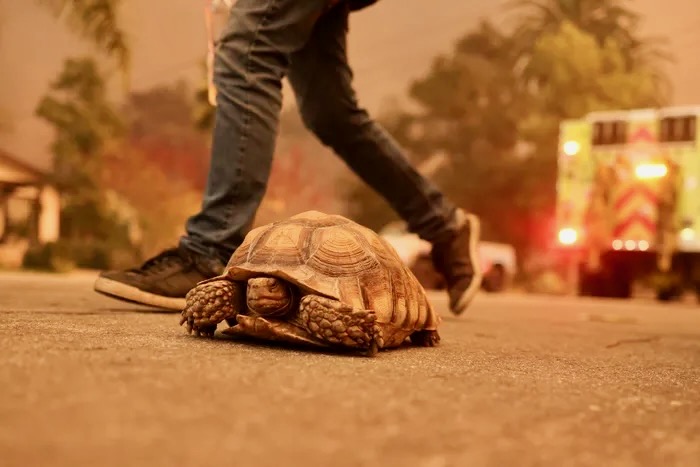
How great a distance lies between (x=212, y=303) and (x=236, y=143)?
1.96 feet

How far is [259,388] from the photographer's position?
2.81 ft

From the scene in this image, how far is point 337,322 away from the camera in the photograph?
126 cm

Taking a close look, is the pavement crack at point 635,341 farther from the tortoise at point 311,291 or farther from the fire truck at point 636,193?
the fire truck at point 636,193

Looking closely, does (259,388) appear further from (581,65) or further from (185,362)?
(581,65)

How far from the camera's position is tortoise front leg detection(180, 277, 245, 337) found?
1.37 metres

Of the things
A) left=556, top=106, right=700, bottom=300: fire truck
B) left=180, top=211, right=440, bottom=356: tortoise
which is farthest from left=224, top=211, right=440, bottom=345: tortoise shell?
left=556, top=106, right=700, bottom=300: fire truck

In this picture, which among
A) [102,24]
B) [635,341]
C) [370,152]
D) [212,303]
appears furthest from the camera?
[102,24]

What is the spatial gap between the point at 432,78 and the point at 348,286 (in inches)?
693

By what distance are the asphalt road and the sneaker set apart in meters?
1.15

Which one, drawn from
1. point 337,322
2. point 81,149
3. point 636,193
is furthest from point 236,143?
point 81,149

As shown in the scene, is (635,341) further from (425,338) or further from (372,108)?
(372,108)

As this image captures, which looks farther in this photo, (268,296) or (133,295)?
(133,295)

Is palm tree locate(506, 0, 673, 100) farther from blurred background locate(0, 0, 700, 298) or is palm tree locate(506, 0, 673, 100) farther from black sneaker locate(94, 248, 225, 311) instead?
black sneaker locate(94, 248, 225, 311)

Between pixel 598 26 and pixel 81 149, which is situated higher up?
pixel 598 26
